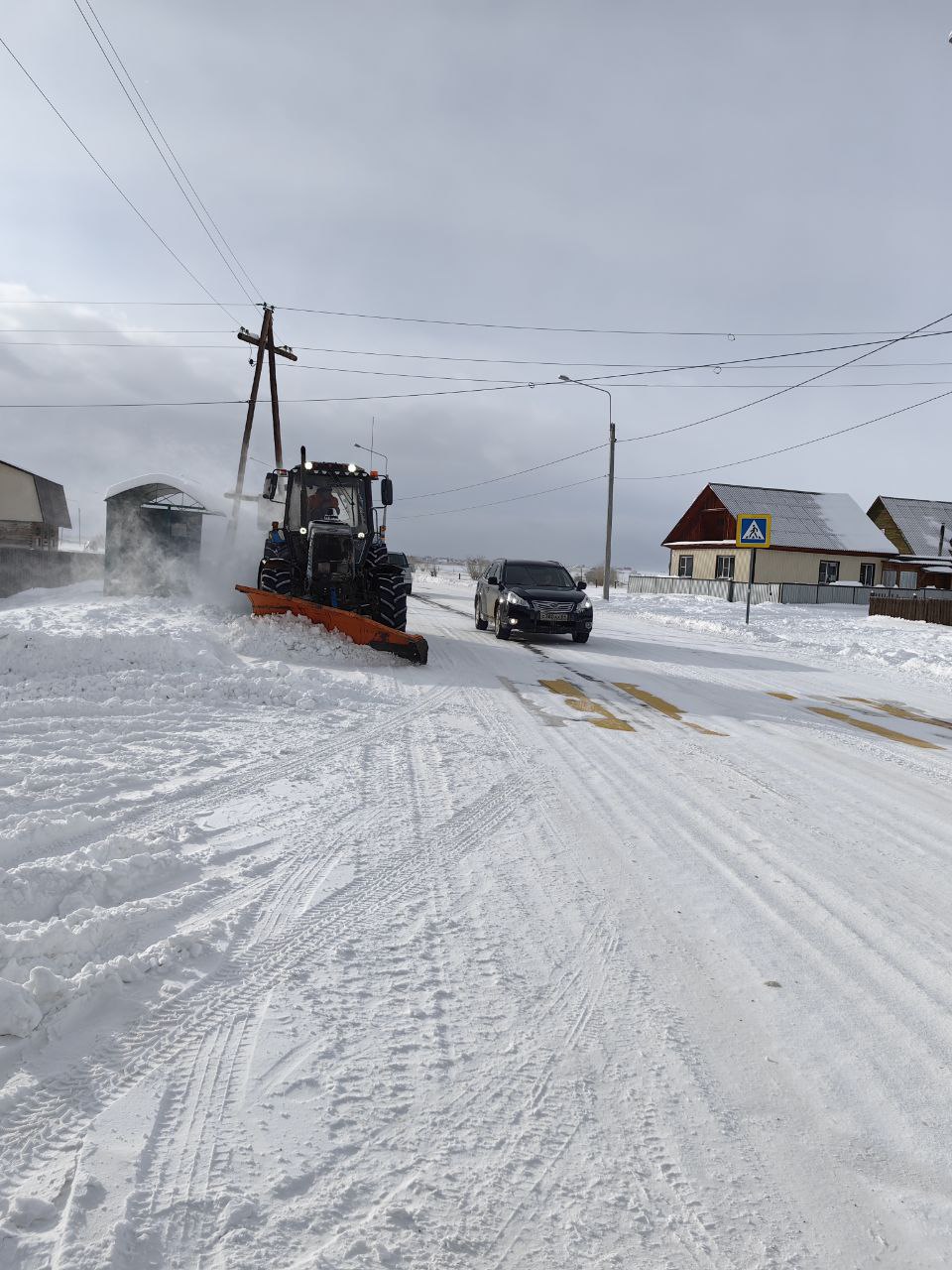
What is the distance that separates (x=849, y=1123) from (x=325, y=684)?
7022mm

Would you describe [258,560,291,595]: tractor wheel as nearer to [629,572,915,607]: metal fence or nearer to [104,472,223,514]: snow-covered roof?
[104,472,223,514]: snow-covered roof

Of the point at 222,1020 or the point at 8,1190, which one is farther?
the point at 222,1020

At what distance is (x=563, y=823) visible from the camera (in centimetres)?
476

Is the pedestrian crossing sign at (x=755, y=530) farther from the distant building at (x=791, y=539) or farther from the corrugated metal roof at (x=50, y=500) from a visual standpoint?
the corrugated metal roof at (x=50, y=500)

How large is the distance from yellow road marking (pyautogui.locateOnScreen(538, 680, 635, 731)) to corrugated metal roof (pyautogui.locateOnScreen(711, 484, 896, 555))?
36645mm

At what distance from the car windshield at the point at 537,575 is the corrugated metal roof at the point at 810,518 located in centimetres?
3091

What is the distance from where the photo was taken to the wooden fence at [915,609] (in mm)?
26641

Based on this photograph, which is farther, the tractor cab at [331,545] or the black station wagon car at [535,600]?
the black station wagon car at [535,600]

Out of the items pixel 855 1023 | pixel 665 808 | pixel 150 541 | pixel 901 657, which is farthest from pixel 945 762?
pixel 150 541

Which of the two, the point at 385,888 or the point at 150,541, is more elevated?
the point at 150,541

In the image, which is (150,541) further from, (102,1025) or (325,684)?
(102,1025)

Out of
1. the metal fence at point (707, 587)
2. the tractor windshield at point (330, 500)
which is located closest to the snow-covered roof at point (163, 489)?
the tractor windshield at point (330, 500)

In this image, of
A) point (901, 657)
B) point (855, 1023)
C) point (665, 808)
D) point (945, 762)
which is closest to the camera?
point (855, 1023)

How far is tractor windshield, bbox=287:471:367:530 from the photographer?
13703 mm
